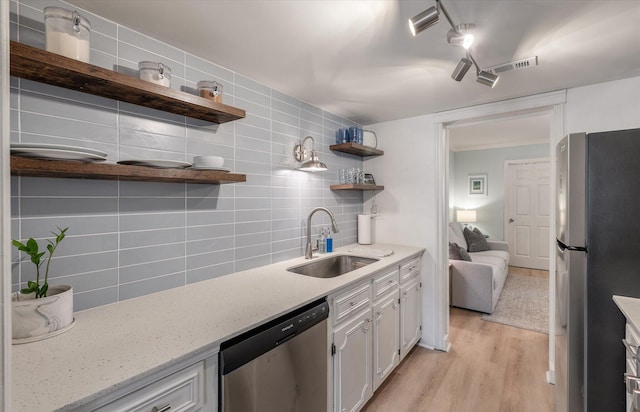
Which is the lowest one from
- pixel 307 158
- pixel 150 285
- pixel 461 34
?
pixel 150 285

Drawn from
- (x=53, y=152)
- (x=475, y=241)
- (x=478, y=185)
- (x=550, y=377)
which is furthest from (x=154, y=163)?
(x=478, y=185)

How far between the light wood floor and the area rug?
203mm

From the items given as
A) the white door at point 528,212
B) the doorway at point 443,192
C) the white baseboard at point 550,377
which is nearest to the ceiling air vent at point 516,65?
the doorway at point 443,192

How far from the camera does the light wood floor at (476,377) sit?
196 centimetres

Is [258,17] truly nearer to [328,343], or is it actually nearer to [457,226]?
[328,343]

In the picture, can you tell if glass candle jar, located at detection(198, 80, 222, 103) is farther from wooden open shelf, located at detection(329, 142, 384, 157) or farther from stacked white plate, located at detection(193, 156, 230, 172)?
wooden open shelf, located at detection(329, 142, 384, 157)

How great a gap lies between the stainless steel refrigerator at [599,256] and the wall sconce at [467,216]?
4332mm

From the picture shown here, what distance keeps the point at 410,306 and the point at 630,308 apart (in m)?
1.47

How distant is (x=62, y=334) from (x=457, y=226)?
4731 millimetres

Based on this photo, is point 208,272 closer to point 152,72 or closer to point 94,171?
point 94,171

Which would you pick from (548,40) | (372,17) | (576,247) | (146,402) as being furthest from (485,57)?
(146,402)

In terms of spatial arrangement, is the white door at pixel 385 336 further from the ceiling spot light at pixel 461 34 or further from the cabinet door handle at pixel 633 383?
the ceiling spot light at pixel 461 34

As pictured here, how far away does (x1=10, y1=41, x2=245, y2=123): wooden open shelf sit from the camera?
0.97 m

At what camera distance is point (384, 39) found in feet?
4.75
